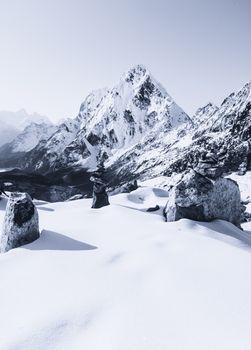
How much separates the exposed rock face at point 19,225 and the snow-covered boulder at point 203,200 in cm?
806

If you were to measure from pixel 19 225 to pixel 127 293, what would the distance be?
709cm

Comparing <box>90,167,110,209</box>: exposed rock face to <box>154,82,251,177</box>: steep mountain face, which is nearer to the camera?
<box>90,167,110,209</box>: exposed rock face

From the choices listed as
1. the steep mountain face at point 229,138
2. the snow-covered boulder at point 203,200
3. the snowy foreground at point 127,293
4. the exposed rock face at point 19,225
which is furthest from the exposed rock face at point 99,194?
the steep mountain face at point 229,138

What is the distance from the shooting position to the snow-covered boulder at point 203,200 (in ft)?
57.7

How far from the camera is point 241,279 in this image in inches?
343

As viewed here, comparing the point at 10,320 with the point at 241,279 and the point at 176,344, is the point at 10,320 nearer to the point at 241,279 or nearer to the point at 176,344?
the point at 176,344

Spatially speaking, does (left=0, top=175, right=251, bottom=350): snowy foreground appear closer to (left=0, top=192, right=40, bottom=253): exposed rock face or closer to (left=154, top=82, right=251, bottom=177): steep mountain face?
(left=0, top=192, right=40, bottom=253): exposed rock face

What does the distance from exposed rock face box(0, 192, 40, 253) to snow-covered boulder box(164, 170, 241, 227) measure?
806cm

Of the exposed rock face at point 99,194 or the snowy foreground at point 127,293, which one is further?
the exposed rock face at point 99,194

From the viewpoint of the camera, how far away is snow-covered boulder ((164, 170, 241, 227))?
57.7 feet

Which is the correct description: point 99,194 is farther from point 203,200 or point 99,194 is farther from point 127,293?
point 127,293

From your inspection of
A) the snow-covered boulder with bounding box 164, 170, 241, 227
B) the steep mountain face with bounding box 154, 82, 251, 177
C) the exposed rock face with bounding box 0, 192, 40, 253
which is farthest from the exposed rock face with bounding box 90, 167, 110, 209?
the steep mountain face with bounding box 154, 82, 251, 177

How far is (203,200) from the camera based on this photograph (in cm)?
1767

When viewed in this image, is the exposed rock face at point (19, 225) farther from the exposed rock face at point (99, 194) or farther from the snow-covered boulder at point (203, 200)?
the exposed rock face at point (99, 194)
